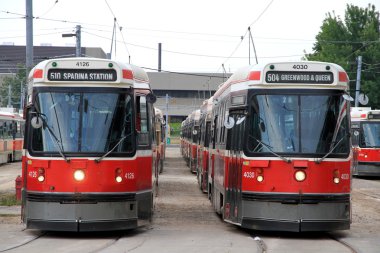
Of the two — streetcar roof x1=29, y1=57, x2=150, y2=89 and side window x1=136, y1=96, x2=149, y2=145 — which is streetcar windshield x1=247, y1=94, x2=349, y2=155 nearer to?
side window x1=136, y1=96, x2=149, y2=145

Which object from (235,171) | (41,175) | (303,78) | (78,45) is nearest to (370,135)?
(78,45)

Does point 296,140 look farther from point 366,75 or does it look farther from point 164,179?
point 366,75

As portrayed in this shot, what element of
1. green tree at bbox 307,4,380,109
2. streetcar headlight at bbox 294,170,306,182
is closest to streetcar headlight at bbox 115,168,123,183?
streetcar headlight at bbox 294,170,306,182

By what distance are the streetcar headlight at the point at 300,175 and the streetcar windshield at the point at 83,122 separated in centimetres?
296

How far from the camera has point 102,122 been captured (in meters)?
13.1

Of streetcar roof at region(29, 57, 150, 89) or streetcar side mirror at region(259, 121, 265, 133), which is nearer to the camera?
streetcar roof at region(29, 57, 150, 89)

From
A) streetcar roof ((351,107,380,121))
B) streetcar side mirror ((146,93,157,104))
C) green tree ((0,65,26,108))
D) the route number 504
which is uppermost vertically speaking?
green tree ((0,65,26,108))

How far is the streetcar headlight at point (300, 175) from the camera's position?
13000mm

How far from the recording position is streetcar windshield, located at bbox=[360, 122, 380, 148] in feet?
111

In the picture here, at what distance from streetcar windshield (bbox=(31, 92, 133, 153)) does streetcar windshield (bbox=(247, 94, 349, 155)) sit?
7.58 ft

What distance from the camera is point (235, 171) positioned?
1397 cm

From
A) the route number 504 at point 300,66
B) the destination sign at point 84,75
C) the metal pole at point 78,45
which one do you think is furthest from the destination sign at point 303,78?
the metal pole at point 78,45

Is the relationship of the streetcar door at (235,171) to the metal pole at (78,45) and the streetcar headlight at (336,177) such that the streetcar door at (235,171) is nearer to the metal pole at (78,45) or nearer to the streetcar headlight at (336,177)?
the streetcar headlight at (336,177)

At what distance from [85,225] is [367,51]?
51175 millimetres
